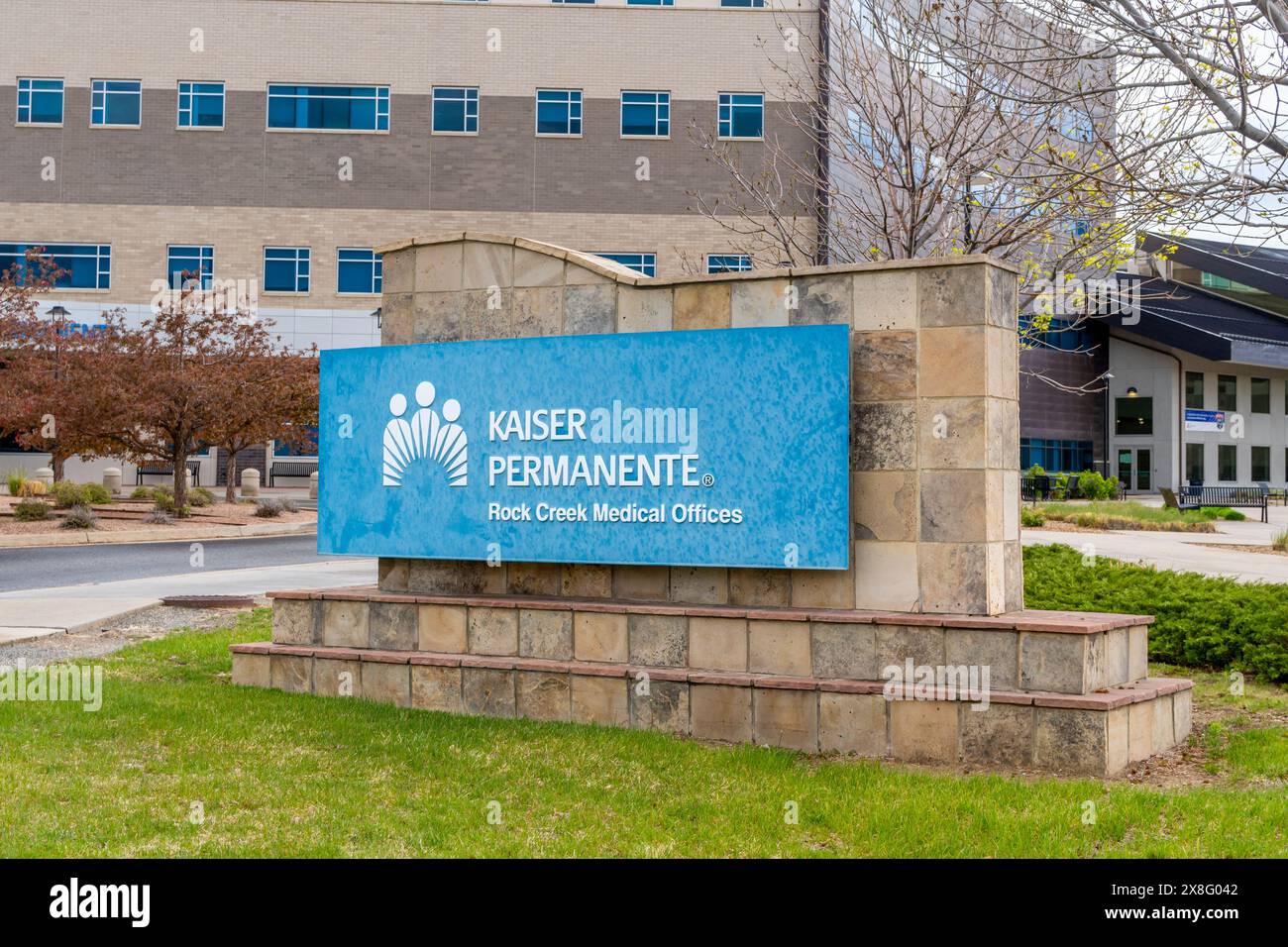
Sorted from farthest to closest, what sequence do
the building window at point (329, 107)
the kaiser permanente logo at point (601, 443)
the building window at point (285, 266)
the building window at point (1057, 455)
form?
the building window at point (1057, 455)
the building window at point (285, 266)
the building window at point (329, 107)
the kaiser permanente logo at point (601, 443)

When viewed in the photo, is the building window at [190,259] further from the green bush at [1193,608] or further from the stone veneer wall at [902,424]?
the stone veneer wall at [902,424]

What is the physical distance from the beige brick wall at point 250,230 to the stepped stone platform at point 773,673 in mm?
33373

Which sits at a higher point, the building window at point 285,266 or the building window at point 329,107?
the building window at point 329,107

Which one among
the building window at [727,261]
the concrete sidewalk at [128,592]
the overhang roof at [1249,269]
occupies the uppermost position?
the overhang roof at [1249,269]

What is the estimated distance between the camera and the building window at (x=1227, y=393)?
61.2 metres

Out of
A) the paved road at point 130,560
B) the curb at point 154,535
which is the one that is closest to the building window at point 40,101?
the curb at point 154,535

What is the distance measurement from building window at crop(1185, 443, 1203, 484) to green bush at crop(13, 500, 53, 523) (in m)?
50.5

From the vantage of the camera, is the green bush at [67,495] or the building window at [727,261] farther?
the building window at [727,261]

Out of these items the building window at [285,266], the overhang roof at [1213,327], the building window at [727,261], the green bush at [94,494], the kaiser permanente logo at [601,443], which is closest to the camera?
the kaiser permanente logo at [601,443]

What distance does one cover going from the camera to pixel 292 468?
48500 millimetres

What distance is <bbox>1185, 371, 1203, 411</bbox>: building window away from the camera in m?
60.4

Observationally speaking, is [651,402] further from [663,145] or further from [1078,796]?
[663,145]

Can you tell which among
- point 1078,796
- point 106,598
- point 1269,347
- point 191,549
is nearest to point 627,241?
point 191,549

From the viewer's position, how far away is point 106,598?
49.0 ft
